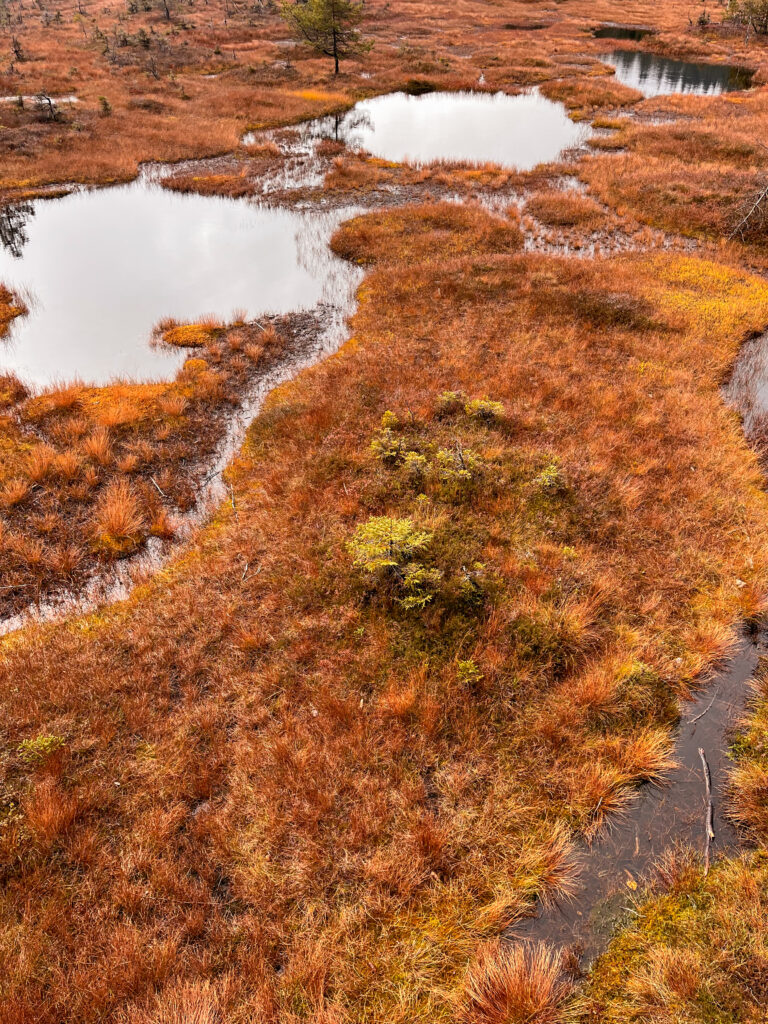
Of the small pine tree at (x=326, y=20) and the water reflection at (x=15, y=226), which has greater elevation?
the small pine tree at (x=326, y=20)

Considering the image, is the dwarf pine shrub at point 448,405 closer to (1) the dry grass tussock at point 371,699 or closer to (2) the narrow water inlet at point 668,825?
(1) the dry grass tussock at point 371,699

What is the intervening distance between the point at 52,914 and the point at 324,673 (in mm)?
3262

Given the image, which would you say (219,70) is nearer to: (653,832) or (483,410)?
(483,410)

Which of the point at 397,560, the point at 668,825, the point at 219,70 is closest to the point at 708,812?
the point at 668,825

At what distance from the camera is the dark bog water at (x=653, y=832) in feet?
14.2

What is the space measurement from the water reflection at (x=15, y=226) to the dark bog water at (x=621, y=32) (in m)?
73.4

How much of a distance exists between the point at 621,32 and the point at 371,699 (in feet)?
304

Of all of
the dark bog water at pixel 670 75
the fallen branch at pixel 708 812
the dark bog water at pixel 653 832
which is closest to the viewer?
the dark bog water at pixel 653 832

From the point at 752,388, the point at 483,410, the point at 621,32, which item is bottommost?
Answer: the point at 752,388

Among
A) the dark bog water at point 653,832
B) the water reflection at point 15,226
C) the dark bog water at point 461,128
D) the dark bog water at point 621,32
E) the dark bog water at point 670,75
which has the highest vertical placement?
the dark bog water at point 621,32

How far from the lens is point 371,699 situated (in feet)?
20.0

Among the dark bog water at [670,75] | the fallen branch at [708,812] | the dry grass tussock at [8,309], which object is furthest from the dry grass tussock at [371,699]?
the dark bog water at [670,75]

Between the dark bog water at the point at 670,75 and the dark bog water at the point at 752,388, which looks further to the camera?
the dark bog water at the point at 670,75

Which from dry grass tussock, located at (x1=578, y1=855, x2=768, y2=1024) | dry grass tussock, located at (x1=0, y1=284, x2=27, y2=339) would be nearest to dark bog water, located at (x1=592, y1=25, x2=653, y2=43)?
dry grass tussock, located at (x1=0, y1=284, x2=27, y2=339)
